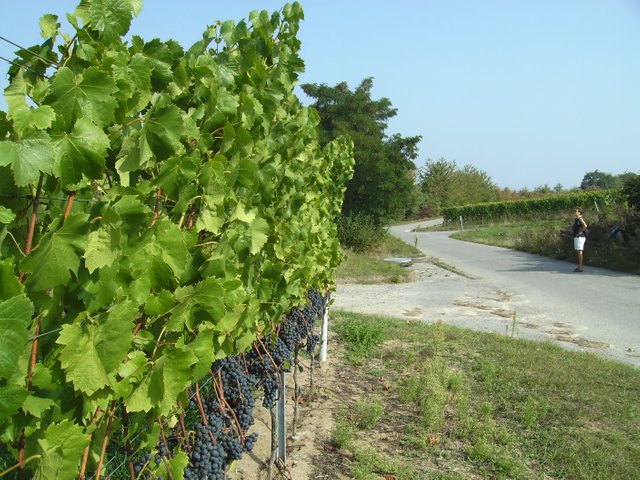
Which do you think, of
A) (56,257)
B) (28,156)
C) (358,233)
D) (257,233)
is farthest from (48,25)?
(358,233)

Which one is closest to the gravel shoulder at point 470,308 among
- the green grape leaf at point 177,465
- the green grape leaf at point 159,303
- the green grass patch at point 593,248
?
the green grass patch at point 593,248

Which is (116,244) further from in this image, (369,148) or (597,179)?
(597,179)

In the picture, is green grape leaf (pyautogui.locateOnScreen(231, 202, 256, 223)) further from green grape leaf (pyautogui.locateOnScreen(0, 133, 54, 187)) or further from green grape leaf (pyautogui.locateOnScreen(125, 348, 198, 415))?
green grape leaf (pyautogui.locateOnScreen(0, 133, 54, 187))

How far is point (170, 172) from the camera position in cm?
184

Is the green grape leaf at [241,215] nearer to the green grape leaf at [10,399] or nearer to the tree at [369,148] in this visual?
the green grape leaf at [10,399]

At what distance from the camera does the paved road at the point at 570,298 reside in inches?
333

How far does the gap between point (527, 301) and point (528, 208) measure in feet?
123

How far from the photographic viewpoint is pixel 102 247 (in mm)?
1342

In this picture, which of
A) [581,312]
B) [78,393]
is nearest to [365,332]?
[581,312]

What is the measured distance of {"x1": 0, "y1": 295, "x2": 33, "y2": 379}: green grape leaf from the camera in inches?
41.1

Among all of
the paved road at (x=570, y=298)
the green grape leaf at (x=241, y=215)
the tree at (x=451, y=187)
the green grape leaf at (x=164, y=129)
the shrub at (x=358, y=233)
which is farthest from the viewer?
the tree at (x=451, y=187)

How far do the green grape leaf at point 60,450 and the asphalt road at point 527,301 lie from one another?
731 centimetres

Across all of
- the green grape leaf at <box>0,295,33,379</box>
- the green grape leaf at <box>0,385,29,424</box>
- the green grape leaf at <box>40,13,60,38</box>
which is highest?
the green grape leaf at <box>40,13,60,38</box>

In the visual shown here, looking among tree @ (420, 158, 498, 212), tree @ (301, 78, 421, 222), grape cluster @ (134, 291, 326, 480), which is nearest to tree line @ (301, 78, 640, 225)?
tree @ (301, 78, 421, 222)
